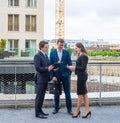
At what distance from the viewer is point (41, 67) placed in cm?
1145

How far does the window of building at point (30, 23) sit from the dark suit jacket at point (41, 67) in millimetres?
50890

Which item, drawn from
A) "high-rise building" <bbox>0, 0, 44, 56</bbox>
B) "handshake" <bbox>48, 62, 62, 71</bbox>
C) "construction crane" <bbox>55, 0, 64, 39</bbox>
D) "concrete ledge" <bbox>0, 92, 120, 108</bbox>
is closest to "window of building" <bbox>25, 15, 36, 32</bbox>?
"high-rise building" <bbox>0, 0, 44, 56</bbox>

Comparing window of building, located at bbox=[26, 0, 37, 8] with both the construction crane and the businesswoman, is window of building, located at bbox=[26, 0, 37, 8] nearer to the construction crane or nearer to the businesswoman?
the construction crane

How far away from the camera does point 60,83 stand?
12.2m

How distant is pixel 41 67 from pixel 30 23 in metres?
51.5

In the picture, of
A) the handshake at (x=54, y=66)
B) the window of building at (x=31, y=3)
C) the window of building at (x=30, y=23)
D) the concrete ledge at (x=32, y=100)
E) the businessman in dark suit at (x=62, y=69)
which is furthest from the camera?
the window of building at (x=31, y=3)

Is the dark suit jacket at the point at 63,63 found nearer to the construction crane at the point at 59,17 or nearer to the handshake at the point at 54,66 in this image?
the handshake at the point at 54,66

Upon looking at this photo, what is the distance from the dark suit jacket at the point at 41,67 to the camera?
11.4 metres

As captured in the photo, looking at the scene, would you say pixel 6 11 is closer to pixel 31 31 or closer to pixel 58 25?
pixel 31 31

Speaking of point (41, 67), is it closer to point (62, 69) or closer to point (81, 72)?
point (62, 69)

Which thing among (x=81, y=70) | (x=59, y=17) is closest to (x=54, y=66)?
(x=81, y=70)

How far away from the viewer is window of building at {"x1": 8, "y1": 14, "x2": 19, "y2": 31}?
62.1m

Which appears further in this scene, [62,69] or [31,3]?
[31,3]

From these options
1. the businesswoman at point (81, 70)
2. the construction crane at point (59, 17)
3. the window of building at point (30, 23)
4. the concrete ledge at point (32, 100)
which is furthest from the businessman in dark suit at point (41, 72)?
the construction crane at point (59, 17)
